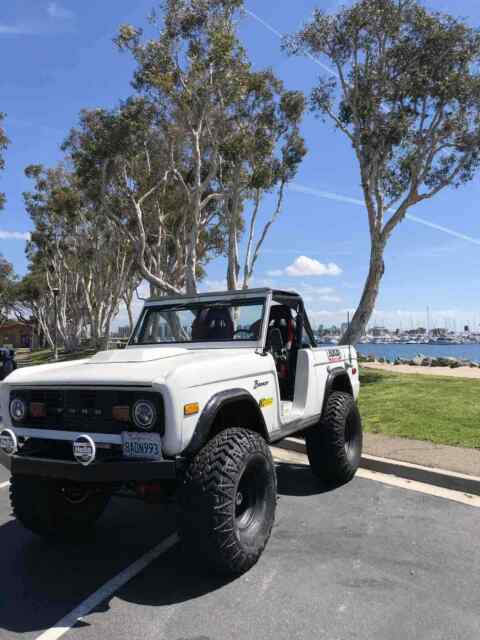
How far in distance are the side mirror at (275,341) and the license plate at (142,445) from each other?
2005 mm

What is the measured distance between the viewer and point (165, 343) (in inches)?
214

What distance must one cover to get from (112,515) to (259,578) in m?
1.94

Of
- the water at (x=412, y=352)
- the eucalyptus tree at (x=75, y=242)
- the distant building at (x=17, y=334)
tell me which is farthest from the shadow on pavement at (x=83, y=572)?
the distant building at (x=17, y=334)

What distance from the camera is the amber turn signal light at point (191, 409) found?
11.3 feet

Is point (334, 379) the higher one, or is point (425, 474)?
point (334, 379)

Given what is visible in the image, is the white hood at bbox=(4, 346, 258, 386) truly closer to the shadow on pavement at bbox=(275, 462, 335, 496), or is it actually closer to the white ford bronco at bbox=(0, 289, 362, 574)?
the white ford bronco at bbox=(0, 289, 362, 574)

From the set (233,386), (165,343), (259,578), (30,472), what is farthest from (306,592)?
(165,343)

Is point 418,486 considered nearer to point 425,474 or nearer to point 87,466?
point 425,474

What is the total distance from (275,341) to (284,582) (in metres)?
2.39

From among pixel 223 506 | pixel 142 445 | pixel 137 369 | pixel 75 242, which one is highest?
pixel 75 242

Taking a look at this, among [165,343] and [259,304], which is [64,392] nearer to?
[165,343]

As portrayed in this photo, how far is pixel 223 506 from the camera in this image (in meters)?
3.41

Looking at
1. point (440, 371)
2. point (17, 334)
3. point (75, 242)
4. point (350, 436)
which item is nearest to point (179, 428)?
point (350, 436)

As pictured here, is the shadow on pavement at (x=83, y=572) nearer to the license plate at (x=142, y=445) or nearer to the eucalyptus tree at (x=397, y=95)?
the license plate at (x=142, y=445)
